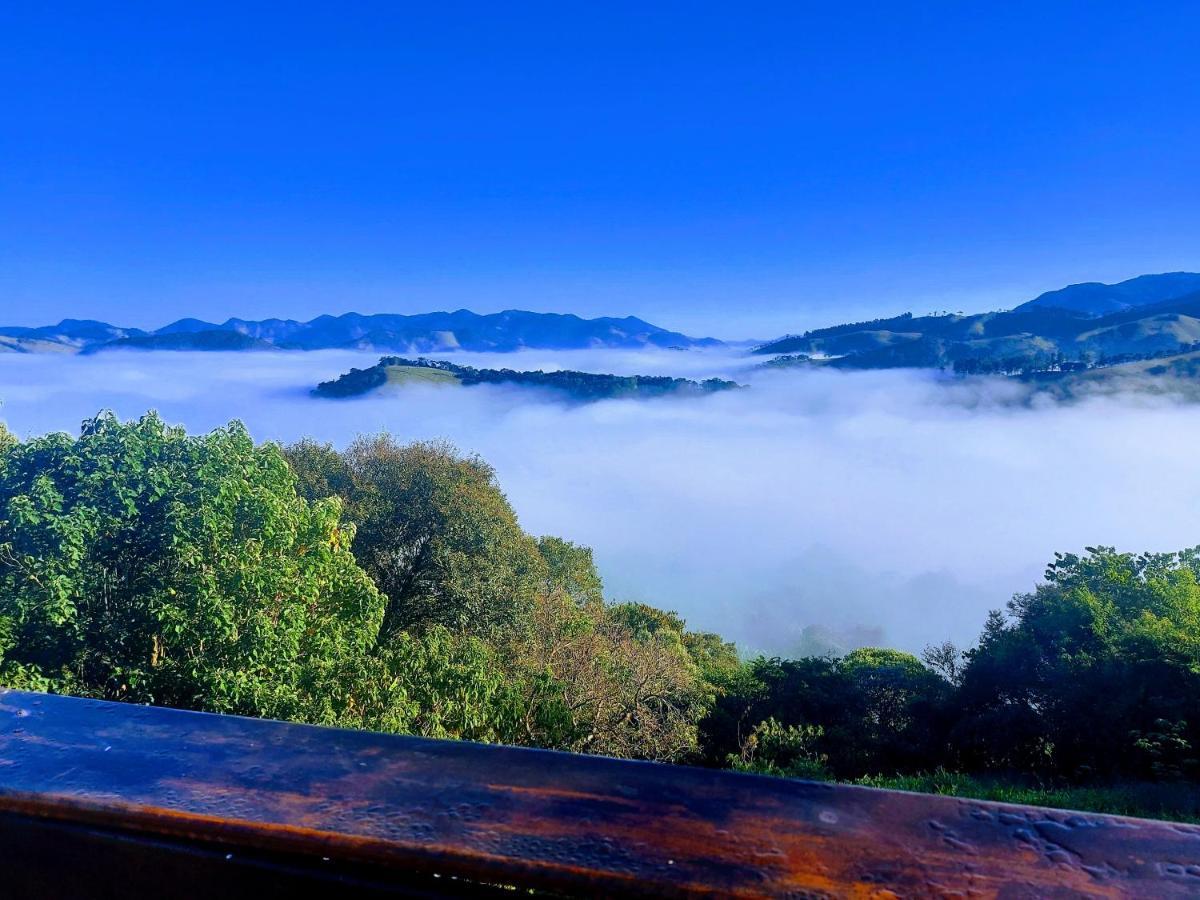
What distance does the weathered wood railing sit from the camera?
33.7 inches

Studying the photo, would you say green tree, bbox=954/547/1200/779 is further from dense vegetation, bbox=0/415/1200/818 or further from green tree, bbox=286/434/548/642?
green tree, bbox=286/434/548/642

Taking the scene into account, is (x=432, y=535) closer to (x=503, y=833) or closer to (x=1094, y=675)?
(x=1094, y=675)

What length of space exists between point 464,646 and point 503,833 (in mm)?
16614

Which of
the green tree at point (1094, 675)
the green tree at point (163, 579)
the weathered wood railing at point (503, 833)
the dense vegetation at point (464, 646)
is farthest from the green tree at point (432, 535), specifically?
the weathered wood railing at point (503, 833)

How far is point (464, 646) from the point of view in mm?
16766

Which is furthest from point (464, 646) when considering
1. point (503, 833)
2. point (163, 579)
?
point (503, 833)

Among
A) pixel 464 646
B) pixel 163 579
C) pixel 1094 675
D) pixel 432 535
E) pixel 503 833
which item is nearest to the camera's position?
pixel 503 833

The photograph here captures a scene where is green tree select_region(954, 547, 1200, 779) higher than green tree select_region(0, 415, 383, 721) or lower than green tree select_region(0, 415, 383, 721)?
lower

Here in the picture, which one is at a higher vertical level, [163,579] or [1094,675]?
[163,579]

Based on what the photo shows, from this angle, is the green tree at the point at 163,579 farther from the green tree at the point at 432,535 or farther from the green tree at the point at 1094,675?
the green tree at the point at 1094,675

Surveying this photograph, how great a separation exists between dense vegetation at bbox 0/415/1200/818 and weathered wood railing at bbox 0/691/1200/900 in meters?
9.94

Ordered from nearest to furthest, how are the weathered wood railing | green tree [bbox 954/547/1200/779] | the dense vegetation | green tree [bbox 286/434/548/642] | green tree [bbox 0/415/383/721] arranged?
the weathered wood railing, green tree [bbox 0/415/383/721], the dense vegetation, green tree [bbox 954/547/1200/779], green tree [bbox 286/434/548/642]

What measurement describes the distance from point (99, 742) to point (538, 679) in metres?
14.9

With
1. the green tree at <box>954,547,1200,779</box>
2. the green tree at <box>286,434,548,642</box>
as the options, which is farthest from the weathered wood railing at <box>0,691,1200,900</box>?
the green tree at <box>286,434,548,642</box>
